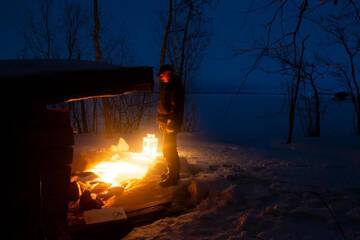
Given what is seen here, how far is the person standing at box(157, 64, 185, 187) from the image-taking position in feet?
19.5

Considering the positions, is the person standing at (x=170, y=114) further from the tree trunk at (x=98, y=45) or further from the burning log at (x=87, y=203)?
the tree trunk at (x=98, y=45)

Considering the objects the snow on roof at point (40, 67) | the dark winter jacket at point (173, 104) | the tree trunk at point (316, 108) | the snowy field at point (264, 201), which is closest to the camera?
the snow on roof at point (40, 67)

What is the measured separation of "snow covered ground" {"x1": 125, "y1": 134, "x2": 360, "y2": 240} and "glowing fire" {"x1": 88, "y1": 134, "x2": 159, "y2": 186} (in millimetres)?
1028

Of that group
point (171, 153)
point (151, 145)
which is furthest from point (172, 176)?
point (151, 145)

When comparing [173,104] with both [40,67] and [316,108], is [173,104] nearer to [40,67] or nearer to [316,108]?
[40,67]

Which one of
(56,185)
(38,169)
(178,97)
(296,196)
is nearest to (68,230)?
(56,185)

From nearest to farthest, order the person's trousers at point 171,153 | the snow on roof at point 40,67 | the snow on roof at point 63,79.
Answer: the snow on roof at point 63,79, the snow on roof at point 40,67, the person's trousers at point 171,153

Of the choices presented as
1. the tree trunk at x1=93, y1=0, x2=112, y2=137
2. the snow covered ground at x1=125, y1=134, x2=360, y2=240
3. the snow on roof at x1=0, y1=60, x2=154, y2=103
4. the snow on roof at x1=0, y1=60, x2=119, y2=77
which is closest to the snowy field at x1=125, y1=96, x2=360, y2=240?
the snow covered ground at x1=125, y1=134, x2=360, y2=240

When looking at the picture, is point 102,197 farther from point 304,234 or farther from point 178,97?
point 304,234

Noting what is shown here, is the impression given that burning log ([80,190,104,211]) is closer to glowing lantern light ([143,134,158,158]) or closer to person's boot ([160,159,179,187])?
person's boot ([160,159,179,187])

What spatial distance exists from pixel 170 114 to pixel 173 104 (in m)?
0.19

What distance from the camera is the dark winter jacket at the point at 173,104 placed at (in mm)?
5934

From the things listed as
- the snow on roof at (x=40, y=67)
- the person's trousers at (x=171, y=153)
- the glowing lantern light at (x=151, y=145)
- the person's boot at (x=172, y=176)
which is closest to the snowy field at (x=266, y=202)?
the person's boot at (x=172, y=176)

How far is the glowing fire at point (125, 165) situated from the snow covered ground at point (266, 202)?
1.03m
